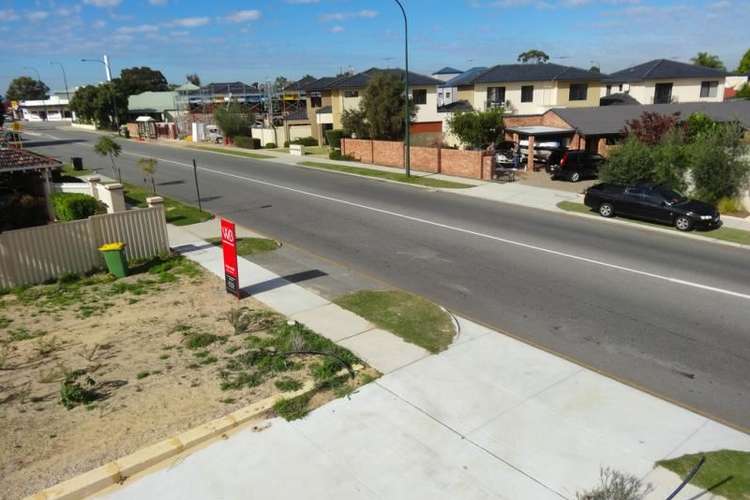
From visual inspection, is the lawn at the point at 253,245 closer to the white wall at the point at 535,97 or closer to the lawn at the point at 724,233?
the lawn at the point at 724,233

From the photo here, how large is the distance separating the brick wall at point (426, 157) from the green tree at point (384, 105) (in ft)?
5.57

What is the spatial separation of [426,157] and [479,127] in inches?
172

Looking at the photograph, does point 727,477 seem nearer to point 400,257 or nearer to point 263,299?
point 263,299

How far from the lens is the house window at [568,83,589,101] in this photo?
4672 cm

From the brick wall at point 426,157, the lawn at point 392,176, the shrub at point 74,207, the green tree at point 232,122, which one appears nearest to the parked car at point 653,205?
the lawn at point 392,176

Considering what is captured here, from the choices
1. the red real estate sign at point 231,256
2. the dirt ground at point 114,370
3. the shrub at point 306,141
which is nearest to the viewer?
the dirt ground at point 114,370

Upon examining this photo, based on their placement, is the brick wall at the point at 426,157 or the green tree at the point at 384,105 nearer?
the brick wall at the point at 426,157

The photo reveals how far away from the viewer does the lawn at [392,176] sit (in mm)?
29667

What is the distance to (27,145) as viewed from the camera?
2405 inches

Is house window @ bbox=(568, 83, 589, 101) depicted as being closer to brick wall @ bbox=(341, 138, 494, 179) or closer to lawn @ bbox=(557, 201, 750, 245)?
brick wall @ bbox=(341, 138, 494, 179)

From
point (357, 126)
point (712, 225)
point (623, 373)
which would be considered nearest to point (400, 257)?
point (623, 373)

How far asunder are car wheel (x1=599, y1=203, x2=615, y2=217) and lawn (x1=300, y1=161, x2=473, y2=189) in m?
8.19

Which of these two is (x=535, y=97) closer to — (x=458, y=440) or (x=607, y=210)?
(x=607, y=210)

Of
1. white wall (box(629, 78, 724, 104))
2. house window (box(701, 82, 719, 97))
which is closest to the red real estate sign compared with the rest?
white wall (box(629, 78, 724, 104))
